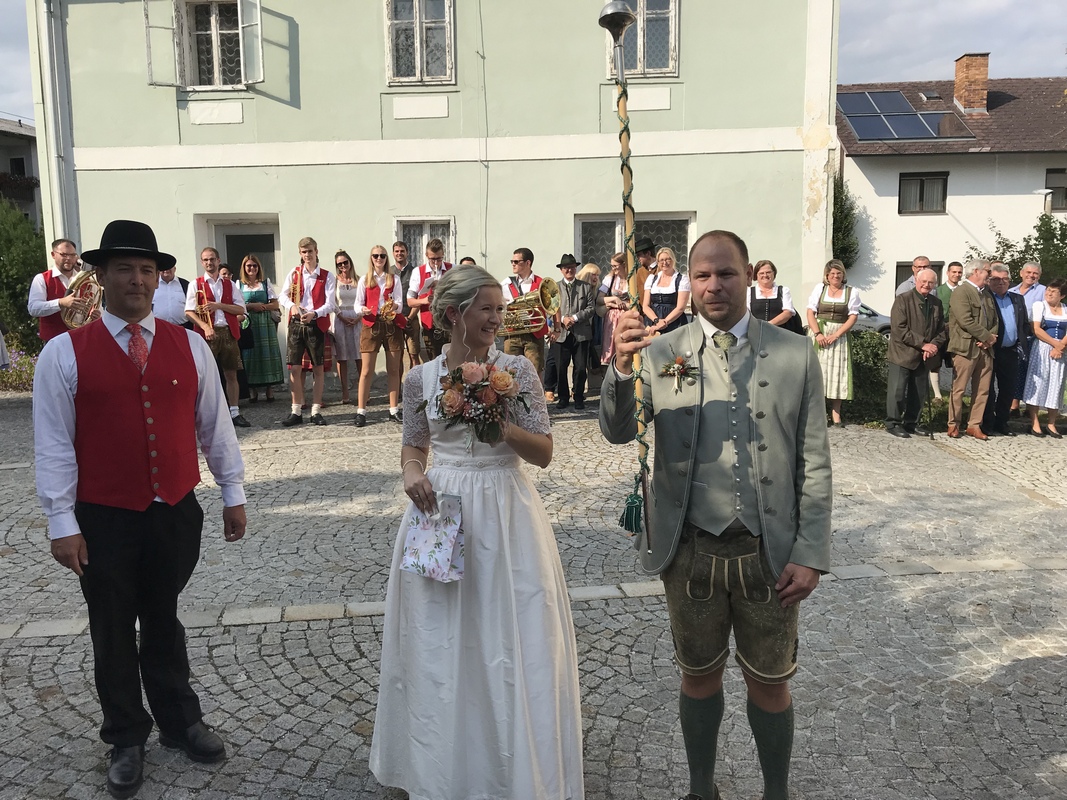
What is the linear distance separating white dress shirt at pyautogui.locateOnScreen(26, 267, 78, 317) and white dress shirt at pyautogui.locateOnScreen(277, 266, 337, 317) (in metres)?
2.39

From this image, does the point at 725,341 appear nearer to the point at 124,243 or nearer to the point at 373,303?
the point at 124,243

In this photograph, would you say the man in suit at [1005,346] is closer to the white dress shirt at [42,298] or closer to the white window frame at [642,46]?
the white window frame at [642,46]

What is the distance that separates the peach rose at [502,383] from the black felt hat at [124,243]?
1.34 metres

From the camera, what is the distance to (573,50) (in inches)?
530

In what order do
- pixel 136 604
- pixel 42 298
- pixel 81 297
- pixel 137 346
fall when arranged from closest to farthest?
pixel 137 346, pixel 136 604, pixel 81 297, pixel 42 298

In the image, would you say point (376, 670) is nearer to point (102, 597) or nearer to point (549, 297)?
point (102, 597)

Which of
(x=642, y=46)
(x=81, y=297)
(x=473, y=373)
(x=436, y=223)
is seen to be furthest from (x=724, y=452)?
(x=642, y=46)

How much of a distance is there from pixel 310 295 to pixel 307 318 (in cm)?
39

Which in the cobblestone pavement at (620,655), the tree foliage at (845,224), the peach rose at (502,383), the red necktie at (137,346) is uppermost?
the tree foliage at (845,224)

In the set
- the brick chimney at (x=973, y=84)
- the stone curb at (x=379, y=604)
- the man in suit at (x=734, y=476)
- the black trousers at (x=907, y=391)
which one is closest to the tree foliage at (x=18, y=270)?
the stone curb at (x=379, y=604)

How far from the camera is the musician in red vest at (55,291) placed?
30.8 feet

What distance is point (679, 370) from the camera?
2910 mm

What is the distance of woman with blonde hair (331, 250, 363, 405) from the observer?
11.4 m

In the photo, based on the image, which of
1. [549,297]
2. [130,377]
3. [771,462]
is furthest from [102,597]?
[549,297]
